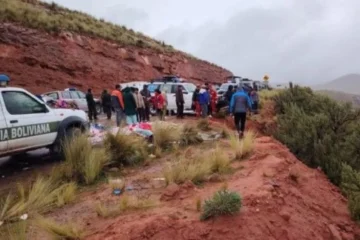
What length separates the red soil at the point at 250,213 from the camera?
5.85 metres

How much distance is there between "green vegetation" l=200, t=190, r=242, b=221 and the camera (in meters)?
6.04

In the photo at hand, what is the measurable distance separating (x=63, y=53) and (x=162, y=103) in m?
13.8

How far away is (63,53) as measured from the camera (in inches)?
1238

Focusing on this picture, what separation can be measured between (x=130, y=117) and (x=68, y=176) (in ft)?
20.5

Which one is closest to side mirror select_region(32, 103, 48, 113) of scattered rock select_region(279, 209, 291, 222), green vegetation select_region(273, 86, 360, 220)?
scattered rock select_region(279, 209, 291, 222)

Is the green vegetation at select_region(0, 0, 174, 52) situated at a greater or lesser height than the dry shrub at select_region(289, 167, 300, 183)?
greater

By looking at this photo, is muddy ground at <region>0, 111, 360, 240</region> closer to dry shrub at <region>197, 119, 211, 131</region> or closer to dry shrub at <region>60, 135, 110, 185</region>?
dry shrub at <region>60, 135, 110, 185</region>

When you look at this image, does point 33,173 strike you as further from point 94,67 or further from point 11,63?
point 94,67

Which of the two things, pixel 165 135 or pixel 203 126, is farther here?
pixel 203 126

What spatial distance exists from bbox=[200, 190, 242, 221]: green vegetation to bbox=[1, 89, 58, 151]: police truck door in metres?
5.06

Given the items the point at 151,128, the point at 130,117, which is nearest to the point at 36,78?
the point at 130,117

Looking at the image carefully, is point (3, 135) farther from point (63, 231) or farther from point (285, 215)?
point (285, 215)

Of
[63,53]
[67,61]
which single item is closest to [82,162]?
[67,61]

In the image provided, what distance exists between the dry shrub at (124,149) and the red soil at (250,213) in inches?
45.2
